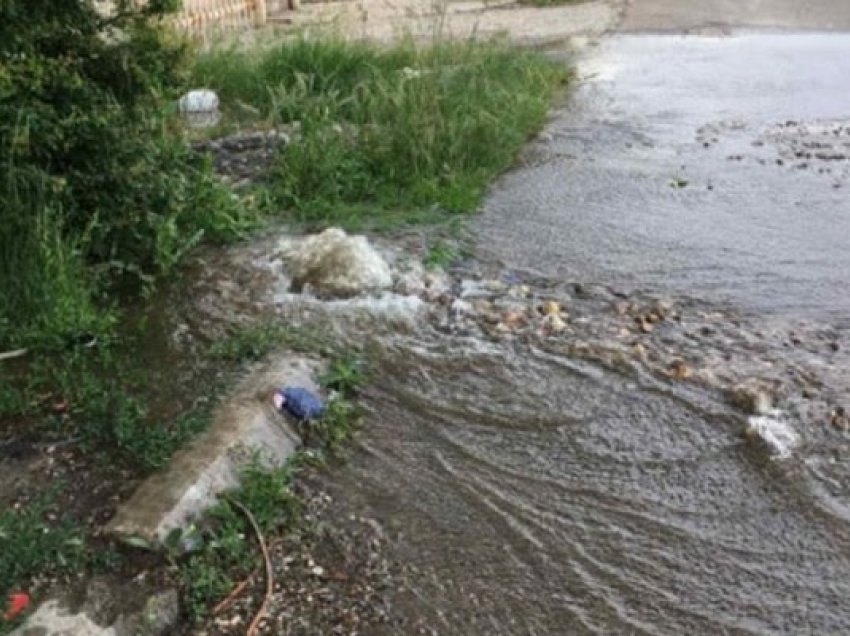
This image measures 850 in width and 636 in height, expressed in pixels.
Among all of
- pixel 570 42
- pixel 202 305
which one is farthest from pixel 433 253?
pixel 570 42

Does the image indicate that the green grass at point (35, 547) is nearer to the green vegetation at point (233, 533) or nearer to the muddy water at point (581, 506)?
the green vegetation at point (233, 533)

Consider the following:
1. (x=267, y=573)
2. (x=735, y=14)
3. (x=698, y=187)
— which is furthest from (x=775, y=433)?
(x=735, y=14)

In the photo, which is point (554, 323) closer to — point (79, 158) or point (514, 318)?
point (514, 318)

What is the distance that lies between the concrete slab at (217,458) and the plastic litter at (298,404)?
1.8 inches

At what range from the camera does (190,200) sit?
18.9 ft

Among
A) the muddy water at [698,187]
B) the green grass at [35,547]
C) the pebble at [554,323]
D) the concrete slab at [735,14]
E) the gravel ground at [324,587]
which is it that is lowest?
the concrete slab at [735,14]

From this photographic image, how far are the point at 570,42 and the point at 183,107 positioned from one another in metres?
5.36

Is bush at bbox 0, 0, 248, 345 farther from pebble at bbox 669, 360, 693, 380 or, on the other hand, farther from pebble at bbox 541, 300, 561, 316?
pebble at bbox 669, 360, 693, 380

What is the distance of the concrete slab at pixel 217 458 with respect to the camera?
10.9 feet

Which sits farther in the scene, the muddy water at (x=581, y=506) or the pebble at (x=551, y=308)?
the pebble at (x=551, y=308)

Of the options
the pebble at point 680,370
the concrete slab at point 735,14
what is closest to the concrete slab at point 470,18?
the concrete slab at point 735,14

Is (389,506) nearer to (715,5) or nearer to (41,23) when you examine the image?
(41,23)

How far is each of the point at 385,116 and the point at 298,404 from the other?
11.4 ft

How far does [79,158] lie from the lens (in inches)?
188
